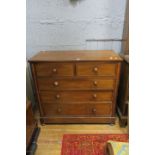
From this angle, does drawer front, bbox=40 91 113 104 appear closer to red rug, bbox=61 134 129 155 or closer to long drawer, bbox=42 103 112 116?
long drawer, bbox=42 103 112 116

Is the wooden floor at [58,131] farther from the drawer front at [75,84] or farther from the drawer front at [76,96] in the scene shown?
the drawer front at [75,84]

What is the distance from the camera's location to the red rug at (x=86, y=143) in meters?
1.78

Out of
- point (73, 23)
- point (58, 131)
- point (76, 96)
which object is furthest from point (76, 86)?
point (73, 23)

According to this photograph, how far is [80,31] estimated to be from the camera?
2.35 m

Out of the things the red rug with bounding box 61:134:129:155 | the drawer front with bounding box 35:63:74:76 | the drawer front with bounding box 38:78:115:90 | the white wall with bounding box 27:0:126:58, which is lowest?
the red rug with bounding box 61:134:129:155

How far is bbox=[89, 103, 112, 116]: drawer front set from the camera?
2111 millimetres

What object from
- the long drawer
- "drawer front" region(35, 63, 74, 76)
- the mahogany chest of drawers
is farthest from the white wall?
the long drawer

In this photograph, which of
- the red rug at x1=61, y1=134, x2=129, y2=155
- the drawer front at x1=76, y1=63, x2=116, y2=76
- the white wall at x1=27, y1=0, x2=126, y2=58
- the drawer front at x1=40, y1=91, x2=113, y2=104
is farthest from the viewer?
the white wall at x1=27, y1=0, x2=126, y2=58
